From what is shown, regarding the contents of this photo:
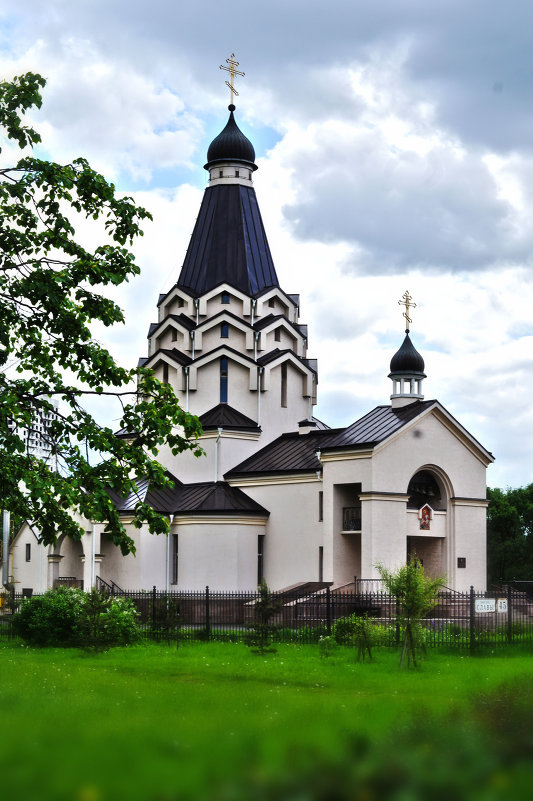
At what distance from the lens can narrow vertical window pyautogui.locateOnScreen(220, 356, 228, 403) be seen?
37719 mm

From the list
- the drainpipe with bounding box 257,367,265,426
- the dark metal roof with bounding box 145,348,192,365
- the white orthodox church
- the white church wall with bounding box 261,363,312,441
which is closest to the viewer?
the white orthodox church

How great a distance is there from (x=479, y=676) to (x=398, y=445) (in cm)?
1589

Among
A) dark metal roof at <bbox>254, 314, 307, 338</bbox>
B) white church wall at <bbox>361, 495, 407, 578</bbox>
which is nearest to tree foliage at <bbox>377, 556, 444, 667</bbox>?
white church wall at <bbox>361, 495, 407, 578</bbox>

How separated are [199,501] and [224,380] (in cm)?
541

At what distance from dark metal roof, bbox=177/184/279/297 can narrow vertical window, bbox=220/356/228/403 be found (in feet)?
9.41

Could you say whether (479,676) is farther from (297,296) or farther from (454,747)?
(297,296)

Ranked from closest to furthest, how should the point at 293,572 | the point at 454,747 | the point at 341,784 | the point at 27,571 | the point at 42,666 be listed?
1. the point at 341,784
2. the point at 454,747
3. the point at 42,666
4. the point at 293,572
5. the point at 27,571

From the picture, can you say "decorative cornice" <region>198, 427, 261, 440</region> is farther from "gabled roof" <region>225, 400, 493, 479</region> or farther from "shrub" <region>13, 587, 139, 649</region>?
"shrub" <region>13, 587, 139, 649</region>

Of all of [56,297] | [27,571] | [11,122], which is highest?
[11,122]

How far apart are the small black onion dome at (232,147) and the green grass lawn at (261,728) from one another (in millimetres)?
24720

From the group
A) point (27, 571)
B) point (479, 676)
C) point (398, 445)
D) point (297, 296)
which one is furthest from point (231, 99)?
point (479, 676)

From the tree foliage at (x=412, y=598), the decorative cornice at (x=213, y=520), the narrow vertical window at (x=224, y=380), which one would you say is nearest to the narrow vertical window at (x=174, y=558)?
the decorative cornice at (x=213, y=520)

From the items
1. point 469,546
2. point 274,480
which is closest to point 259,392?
point 274,480

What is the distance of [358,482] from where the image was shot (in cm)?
3131
